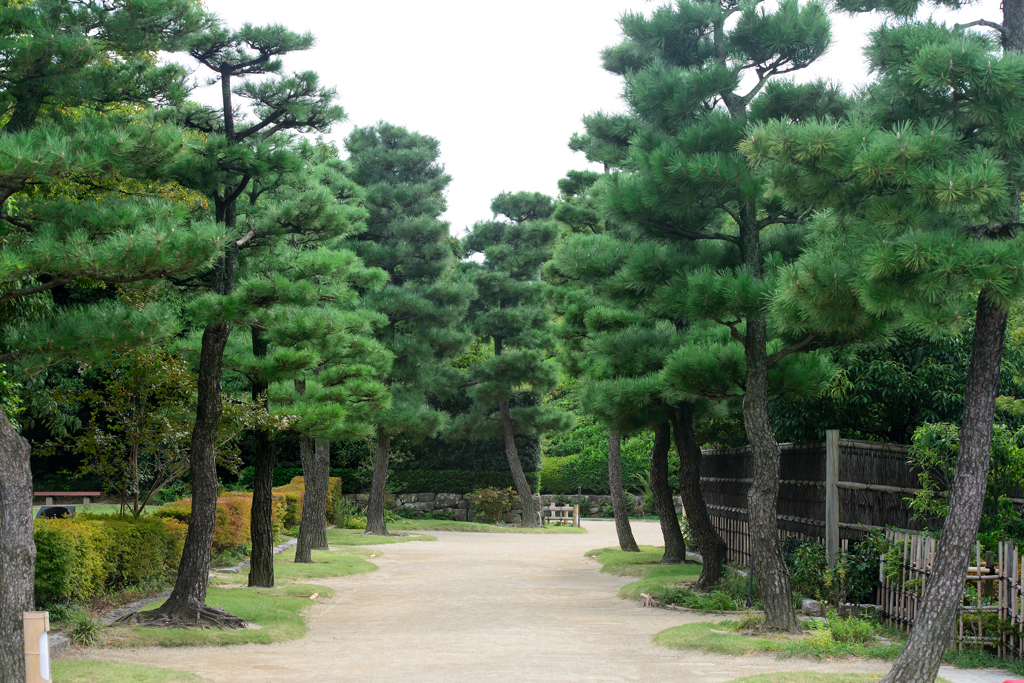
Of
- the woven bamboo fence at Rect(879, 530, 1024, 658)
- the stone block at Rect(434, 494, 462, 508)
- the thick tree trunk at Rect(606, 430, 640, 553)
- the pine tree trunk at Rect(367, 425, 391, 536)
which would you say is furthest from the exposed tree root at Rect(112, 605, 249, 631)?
the stone block at Rect(434, 494, 462, 508)

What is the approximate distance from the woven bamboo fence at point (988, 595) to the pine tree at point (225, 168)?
21.6ft

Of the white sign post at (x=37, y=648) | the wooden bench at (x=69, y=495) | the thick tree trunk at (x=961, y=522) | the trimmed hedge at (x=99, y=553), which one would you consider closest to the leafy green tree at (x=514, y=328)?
the wooden bench at (x=69, y=495)

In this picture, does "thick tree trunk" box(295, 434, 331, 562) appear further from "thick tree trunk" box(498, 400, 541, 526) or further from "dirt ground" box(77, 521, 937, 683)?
"thick tree trunk" box(498, 400, 541, 526)

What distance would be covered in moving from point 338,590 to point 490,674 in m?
6.16

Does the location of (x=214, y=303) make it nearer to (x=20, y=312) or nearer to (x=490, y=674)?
(x=20, y=312)

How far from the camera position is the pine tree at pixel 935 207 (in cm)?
539

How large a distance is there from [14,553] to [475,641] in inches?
168

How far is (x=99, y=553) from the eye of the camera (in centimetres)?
870

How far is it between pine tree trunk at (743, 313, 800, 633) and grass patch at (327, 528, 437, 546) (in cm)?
1187

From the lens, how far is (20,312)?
745 cm

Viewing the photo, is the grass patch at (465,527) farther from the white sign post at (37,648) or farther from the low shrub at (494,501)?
the white sign post at (37,648)

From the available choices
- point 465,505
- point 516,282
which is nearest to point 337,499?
point 465,505

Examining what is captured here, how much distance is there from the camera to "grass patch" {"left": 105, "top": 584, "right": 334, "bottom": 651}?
7914mm

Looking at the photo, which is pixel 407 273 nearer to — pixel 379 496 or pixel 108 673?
pixel 379 496
